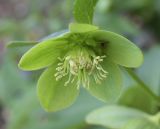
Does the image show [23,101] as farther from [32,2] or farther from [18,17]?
[18,17]

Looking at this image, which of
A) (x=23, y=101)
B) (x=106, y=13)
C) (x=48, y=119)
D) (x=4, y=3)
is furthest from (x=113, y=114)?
(x=4, y=3)

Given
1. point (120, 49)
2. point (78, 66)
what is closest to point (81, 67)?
point (78, 66)

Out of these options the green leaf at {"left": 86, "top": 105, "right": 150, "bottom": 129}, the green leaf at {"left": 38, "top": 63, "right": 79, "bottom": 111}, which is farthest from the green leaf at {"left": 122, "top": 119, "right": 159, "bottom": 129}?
the green leaf at {"left": 38, "top": 63, "right": 79, "bottom": 111}

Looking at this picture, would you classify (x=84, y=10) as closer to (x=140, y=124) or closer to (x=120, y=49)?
(x=120, y=49)

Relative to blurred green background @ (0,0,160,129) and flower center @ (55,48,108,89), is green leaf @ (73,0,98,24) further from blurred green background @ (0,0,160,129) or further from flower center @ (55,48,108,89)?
blurred green background @ (0,0,160,129)

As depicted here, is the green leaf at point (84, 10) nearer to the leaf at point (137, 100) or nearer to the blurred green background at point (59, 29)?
the blurred green background at point (59, 29)
